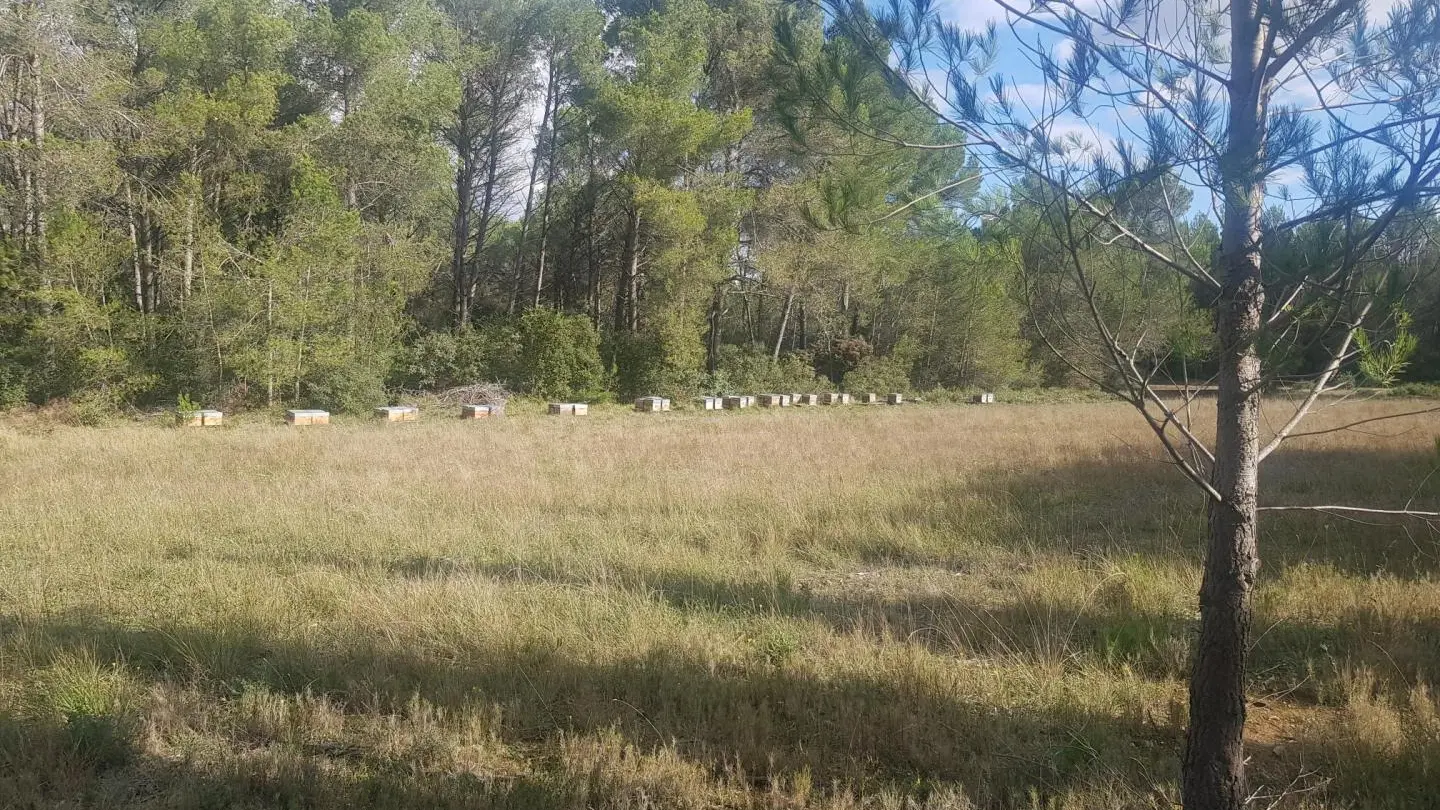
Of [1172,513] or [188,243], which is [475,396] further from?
[1172,513]

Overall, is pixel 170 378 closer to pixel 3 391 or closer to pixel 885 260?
pixel 3 391

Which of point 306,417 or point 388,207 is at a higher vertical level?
point 388,207

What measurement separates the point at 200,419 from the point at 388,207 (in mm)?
11173

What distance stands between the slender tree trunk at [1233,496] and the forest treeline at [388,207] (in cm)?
754

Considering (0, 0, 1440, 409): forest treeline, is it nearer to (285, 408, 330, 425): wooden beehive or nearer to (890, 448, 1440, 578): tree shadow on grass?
(285, 408, 330, 425): wooden beehive

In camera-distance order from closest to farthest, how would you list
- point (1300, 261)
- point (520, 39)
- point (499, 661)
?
point (1300, 261), point (499, 661), point (520, 39)

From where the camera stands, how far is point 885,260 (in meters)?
28.5

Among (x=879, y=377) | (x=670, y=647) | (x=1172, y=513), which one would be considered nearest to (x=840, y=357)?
(x=879, y=377)

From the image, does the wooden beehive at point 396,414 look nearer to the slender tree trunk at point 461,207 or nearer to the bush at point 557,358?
the bush at point 557,358

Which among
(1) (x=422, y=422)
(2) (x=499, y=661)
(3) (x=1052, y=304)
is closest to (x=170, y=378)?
(1) (x=422, y=422)

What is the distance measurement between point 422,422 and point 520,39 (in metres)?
16.8

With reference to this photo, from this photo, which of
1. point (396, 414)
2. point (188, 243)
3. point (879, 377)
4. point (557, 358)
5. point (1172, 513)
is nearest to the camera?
point (1172, 513)

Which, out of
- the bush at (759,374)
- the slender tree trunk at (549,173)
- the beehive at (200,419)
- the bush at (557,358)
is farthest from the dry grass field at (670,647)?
the slender tree trunk at (549,173)

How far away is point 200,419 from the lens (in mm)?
15625
